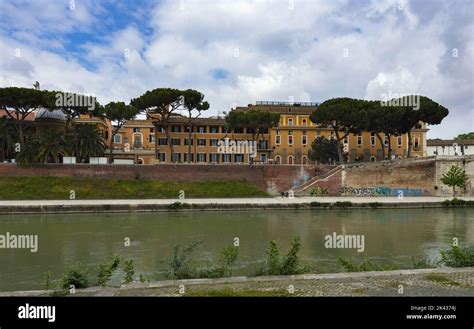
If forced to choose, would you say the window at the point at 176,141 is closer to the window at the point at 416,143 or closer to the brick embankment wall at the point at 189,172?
the brick embankment wall at the point at 189,172

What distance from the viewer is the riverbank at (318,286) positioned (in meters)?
8.23

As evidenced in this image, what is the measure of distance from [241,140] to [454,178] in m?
32.1

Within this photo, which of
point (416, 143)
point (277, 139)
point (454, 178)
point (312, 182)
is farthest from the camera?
point (416, 143)

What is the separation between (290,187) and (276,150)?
15940 mm

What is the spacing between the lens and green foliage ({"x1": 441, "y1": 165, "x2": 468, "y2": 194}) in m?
43.2

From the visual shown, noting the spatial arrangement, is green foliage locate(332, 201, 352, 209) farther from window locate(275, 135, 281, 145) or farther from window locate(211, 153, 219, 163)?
window locate(211, 153, 219, 163)

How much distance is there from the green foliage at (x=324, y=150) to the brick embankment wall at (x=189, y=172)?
9.95m

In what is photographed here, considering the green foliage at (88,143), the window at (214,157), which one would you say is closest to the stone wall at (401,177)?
the window at (214,157)

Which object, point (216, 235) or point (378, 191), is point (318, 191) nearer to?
point (378, 191)

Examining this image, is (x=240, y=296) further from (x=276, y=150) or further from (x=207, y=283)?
(x=276, y=150)

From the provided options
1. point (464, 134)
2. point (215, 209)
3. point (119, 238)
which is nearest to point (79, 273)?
point (119, 238)

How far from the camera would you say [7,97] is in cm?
4362

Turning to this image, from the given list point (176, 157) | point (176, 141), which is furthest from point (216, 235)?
point (176, 157)

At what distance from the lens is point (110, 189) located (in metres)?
43.0
